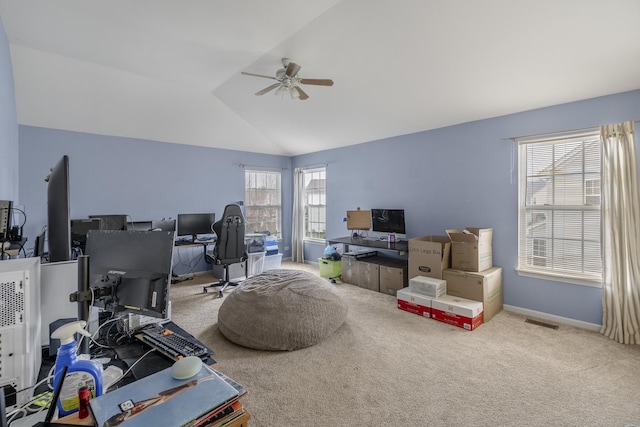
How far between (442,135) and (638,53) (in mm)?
1999

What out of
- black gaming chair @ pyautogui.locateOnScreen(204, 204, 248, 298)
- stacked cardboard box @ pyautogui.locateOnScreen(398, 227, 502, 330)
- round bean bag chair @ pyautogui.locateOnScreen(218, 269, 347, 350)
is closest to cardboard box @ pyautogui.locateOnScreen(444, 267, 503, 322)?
stacked cardboard box @ pyautogui.locateOnScreen(398, 227, 502, 330)

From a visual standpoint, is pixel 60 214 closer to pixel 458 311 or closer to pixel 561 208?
pixel 458 311

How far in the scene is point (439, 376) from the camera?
233 cm

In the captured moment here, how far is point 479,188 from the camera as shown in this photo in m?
3.88

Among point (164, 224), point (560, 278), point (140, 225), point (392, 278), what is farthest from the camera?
point (164, 224)

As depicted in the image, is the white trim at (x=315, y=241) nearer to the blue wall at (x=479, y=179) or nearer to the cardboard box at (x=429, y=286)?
the blue wall at (x=479, y=179)

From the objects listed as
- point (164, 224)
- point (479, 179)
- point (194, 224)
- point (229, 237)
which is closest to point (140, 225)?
point (164, 224)

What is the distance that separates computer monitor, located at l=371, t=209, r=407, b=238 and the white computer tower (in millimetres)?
4235

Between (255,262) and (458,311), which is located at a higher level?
(255,262)

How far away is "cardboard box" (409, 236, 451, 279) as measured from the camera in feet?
12.0

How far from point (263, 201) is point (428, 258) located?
399 centimetres

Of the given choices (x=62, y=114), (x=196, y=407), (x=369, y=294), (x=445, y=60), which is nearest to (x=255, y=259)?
(x=369, y=294)

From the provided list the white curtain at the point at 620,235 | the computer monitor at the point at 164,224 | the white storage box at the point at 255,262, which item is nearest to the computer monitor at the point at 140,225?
the computer monitor at the point at 164,224

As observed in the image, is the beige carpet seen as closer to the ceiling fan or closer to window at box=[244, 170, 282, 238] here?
the ceiling fan
